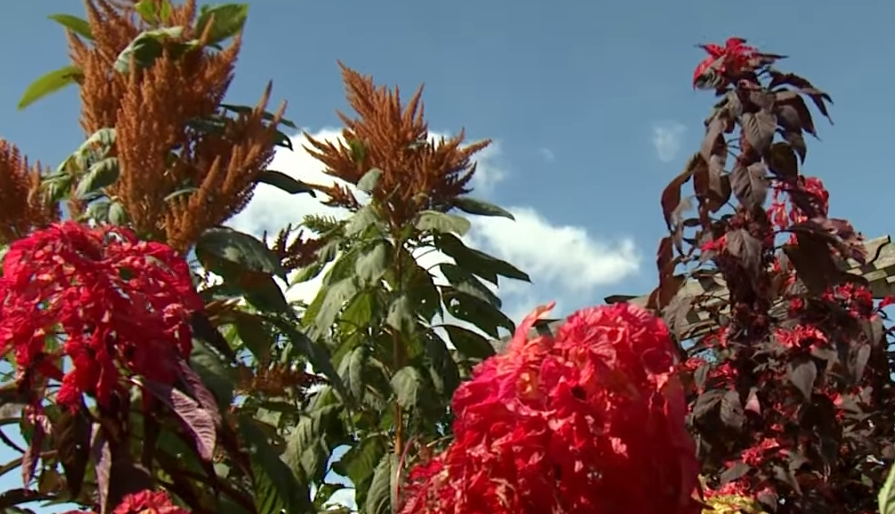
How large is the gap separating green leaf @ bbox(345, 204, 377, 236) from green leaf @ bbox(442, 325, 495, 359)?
45cm

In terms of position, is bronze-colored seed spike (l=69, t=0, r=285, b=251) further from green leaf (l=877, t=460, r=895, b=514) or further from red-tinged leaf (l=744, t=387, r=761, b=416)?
green leaf (l=877, t=460, r=895, b=514)

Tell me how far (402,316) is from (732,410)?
71.1 inches

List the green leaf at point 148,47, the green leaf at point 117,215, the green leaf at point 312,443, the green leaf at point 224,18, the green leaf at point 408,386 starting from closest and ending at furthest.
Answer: the green leaf at point 117,215
the green leaf at point 148,47
the green leaf at point 224,18
the green leaf at point 408,386
the green leaf at point 312,443

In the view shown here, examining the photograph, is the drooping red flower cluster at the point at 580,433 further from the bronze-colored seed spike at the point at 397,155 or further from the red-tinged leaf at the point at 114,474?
the bronze-colored seed spike at the point at 397,155

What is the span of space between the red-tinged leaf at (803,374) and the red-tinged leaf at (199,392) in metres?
1.10

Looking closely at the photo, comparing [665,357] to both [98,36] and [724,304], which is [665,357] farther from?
[98,36]

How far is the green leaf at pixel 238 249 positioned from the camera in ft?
7.68

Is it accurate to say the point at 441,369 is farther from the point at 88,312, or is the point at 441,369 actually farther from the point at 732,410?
the point at 88,312

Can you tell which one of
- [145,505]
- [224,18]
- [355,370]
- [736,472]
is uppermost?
[224,18]

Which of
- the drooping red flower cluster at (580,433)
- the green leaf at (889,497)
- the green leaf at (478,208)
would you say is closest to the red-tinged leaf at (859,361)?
the green leaf at (889,497)

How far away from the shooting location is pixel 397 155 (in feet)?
12.1

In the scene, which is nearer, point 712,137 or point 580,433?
point 580,433

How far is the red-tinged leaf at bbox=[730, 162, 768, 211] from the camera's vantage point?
6.48 ft

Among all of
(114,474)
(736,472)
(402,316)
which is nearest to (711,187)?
(736,472)
